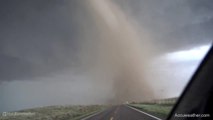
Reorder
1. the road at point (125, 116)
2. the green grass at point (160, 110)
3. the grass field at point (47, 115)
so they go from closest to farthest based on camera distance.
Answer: the road at point (125, 116), the green grass at point (160, 110), the grass field at point (47, 115)

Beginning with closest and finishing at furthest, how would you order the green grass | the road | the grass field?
the road, the green grass, the grass field

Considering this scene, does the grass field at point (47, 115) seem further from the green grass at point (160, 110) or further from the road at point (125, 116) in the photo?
the green grass at point (160, 110)

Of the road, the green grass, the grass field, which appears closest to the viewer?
the road

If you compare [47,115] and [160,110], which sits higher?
[47,115]

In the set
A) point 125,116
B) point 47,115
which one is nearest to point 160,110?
point 125,116

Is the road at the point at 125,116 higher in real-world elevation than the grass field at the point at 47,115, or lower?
lower

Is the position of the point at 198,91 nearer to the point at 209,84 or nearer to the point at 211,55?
the point at 209,84

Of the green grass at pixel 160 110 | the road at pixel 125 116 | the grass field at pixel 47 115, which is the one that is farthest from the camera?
the grass field at pixel 47 115

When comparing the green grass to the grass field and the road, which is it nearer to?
the road

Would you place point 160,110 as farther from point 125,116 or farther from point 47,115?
point 47,115

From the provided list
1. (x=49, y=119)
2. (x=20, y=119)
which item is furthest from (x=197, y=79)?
(x=20, y=119)

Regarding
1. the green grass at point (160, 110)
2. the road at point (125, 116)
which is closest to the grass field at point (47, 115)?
the road at point (125, 116)

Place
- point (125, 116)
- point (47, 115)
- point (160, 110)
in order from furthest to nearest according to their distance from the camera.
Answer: point (47, 115) → point (160, 110) → point (125, 116)

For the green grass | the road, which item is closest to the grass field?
the road
